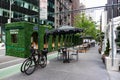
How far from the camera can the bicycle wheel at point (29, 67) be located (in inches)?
338

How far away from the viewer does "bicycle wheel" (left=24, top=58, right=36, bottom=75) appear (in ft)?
28.1

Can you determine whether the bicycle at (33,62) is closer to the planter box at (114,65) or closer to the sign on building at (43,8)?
the sign on building at (43,8)

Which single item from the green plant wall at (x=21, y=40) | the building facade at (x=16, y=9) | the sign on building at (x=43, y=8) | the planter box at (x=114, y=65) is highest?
the building facade at (x=16, y=9)

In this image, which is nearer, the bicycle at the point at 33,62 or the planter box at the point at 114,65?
the bicycle at the point at 33,62

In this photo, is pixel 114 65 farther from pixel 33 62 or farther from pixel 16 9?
pixel 16 9

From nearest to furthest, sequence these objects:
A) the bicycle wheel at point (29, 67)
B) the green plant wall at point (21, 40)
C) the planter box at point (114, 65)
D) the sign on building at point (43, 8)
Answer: the bicycle wheel at point (29, 67) < the planter box at point (114, 65) < the sign on building at point (43, 8) < the green plant wall at point (21, 40)

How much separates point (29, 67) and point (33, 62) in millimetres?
525

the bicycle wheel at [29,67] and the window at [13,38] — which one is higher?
the window at [13,38]

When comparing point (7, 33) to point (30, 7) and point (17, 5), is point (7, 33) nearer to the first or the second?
point (17, 5)

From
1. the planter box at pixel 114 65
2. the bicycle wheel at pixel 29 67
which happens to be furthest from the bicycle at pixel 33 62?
the planter box at pixel 114 65

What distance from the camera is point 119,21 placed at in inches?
396

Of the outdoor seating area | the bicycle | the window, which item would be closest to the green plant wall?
the window

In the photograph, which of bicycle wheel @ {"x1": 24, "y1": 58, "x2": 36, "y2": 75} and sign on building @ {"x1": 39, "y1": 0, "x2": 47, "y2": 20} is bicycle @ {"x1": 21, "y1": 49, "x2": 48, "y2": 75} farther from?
sign on building @ {"x1": 39, "y1": 0, "x2": 47, "y2": 20}

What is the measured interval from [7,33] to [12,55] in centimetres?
234
